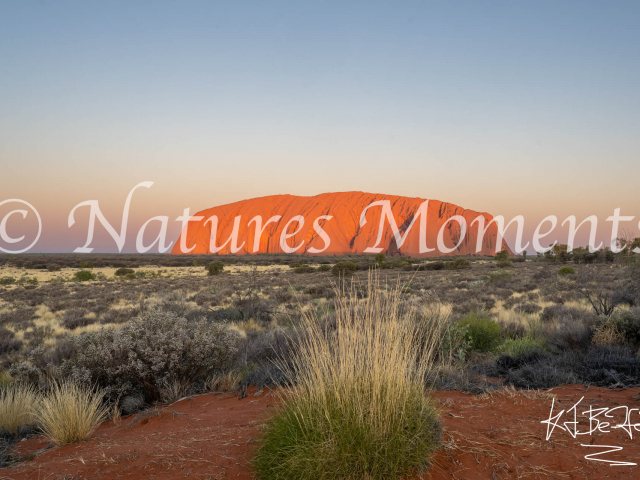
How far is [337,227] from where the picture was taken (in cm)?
10906

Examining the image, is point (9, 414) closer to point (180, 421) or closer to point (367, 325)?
point (180, 421)

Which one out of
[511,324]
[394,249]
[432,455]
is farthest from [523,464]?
[394,249]

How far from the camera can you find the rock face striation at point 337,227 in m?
102

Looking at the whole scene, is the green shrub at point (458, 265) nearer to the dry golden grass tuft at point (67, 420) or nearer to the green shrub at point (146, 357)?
the green shrub at point (146, 357)

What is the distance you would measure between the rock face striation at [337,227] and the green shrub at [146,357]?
88549 mm

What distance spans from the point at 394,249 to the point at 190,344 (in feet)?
309

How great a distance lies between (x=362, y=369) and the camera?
332cm

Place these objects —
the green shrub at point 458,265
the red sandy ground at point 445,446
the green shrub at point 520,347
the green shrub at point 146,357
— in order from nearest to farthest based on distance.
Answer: the red sandy ground at point 445,446, the green shrub at point 146,357, the green shrub at point 520,347, the green shrub at point 458,265

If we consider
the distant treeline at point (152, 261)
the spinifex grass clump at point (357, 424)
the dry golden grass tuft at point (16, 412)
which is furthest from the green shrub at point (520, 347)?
the distant treeline at point (152, 261)

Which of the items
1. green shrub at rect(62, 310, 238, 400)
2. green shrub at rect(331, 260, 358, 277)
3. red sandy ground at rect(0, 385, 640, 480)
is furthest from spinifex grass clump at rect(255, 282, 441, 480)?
green shrub at rect(331, 260, 358, 277)

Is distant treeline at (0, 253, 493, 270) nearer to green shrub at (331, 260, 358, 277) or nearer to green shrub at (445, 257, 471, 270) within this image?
green shrub at (445, 257, 471, 270)

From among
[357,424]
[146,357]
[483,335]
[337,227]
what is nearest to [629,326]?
[483,335]
